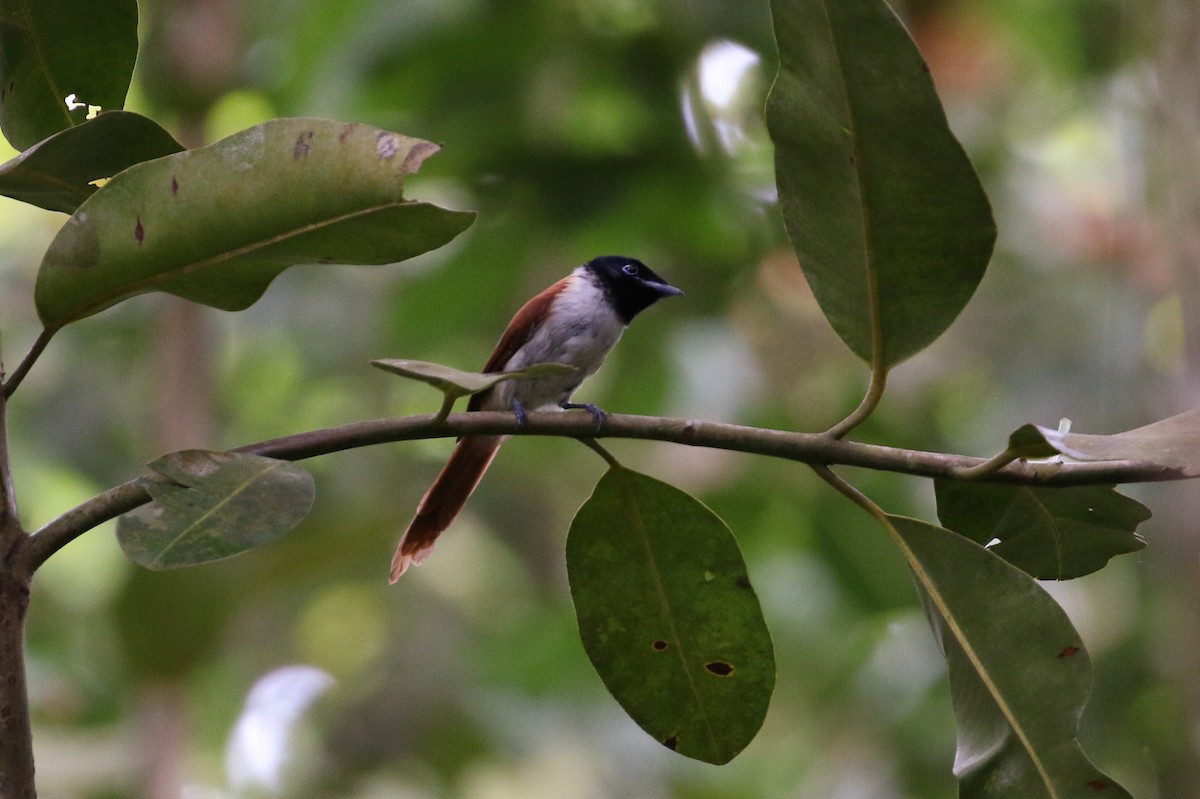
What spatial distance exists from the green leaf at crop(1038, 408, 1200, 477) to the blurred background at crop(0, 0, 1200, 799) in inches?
82.4

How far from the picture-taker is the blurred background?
3.72m

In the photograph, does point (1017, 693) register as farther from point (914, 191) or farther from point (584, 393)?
point (584, 393)

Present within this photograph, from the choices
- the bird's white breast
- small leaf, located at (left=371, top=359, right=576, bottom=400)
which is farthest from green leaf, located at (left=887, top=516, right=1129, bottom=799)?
the bird's white breast

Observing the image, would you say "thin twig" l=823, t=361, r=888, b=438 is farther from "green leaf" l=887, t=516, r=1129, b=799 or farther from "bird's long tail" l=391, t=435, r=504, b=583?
"bird's long tail" l=391, t=435, r=504, b=583

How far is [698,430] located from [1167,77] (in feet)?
6.40

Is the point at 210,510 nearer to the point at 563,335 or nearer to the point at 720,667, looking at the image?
the point at 720,667

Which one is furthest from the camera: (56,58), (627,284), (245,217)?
(627,284)

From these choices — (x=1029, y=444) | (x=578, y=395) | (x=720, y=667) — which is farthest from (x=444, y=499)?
(x=578, y=395)

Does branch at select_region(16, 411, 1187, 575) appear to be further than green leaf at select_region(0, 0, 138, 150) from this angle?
No

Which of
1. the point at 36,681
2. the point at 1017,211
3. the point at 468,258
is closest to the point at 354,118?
the point at 468,258

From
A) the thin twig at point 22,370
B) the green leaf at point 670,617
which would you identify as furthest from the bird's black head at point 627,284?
the thin twig at point 22,370

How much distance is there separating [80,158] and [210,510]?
364 mm

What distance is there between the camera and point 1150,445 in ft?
3.79

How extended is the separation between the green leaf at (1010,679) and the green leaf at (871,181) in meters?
0.22
